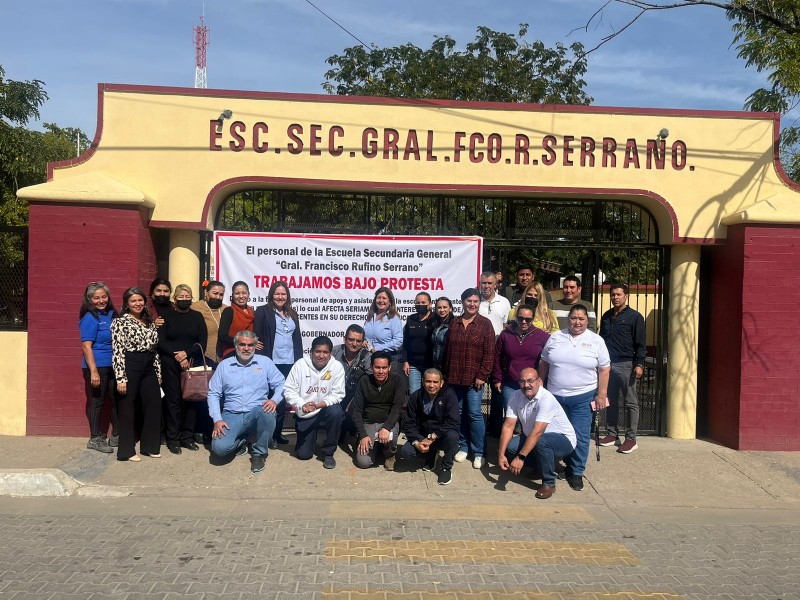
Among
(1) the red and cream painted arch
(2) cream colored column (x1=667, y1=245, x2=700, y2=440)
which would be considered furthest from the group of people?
(2) cream colored column (x1=667, y1=245, x2=700, y2=440)

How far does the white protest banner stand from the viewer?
7.74 metres

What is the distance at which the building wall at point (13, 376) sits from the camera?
24.1 feet

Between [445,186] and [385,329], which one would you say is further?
[445,186]

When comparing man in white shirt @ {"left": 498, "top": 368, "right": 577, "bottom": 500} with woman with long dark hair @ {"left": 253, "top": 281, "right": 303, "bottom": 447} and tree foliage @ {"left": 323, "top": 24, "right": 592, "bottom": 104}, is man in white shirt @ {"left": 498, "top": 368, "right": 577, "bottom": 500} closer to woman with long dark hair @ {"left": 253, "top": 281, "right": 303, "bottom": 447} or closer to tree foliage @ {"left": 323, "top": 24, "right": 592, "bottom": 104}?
woman with long dark hair @ {"left": 253, "top": 281, "right": 303, "bottom": 447}

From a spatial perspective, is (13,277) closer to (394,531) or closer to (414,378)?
(414,378)

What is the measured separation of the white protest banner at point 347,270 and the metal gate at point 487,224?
30 cm

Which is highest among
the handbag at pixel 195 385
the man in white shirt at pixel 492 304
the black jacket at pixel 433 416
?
the man in white shirt at pixel 492 304

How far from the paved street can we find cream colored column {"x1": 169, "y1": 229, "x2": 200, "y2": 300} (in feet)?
6.71

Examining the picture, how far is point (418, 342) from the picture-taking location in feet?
23.0

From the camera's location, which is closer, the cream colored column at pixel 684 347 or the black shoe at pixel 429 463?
the black shoe at pixel 429 463

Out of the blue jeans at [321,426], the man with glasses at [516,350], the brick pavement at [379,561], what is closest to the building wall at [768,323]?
the brick pavement at [379,561]

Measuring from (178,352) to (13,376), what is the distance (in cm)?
205

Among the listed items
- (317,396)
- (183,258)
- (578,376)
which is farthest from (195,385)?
(578,376)

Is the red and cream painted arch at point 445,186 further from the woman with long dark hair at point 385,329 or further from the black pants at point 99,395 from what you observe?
the woman with long dark hair at point 385,329
